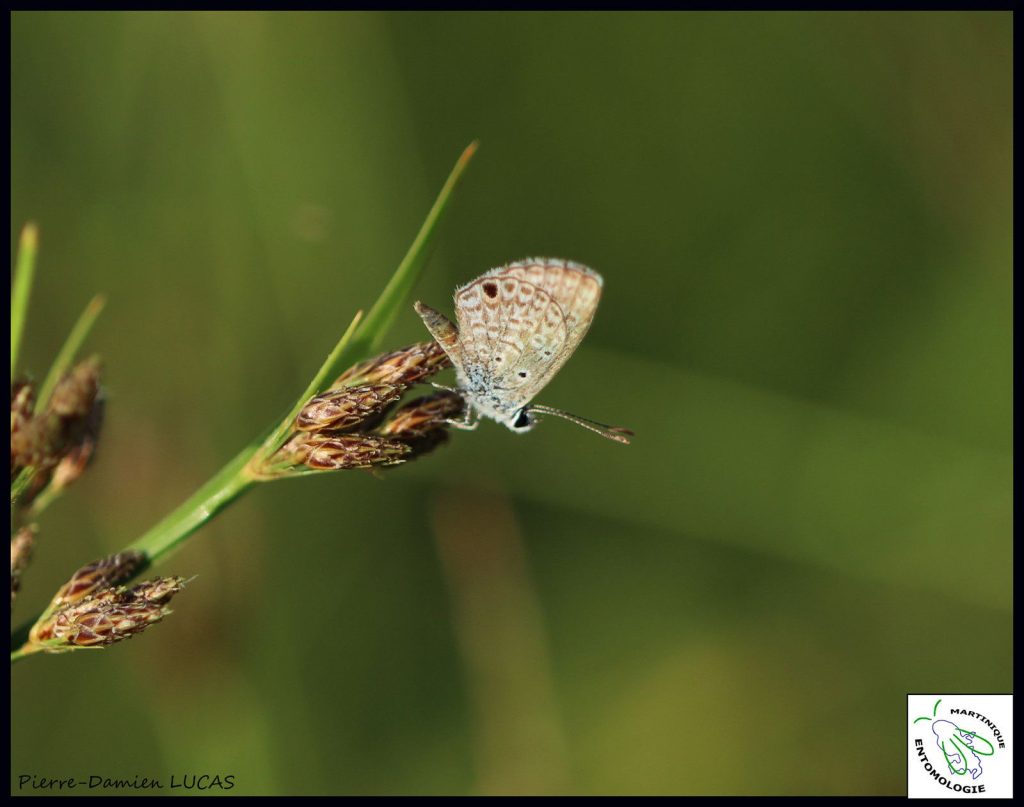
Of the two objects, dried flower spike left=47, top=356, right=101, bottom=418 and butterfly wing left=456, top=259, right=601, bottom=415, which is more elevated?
butterfly wing left=456, top=259, right=601, bottom=415

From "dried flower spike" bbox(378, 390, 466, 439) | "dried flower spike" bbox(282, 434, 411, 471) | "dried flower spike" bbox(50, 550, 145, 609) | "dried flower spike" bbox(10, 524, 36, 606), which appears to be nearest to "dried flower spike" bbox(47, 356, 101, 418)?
"dried flower spike" bbox(10, 524, 36, 606)

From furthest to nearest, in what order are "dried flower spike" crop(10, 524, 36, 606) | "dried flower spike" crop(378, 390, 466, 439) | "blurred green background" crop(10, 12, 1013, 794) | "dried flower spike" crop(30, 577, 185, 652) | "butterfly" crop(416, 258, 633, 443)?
"blurred green background" crop(10, 12, 1013, 794)
"butterfly" crop(416, 258, 633, 443)
"dried flower spike" crop(378, 390, 466, 439)
"dried flower spike" crop(10, 524, 36, 606)
"dried flower spike" crop(30, 577, 185, 652)

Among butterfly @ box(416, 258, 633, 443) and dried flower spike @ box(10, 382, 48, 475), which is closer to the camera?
dried flower spike @ box(10, 382, 48, 475)

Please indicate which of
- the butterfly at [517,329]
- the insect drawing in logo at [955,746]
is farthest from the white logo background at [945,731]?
the butterfly at [517,329]

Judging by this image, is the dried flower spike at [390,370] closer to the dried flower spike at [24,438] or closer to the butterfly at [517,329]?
the butterfly at [517,329]

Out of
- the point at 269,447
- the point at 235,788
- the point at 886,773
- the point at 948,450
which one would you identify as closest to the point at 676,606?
the point at 886,773

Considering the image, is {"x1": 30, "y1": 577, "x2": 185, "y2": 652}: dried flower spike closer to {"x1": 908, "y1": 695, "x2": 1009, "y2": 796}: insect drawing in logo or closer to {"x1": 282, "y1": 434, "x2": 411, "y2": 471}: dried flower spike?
{"x1": 282, "y1": 434, "x2": 411, "y2": 471}: dried flower spike
